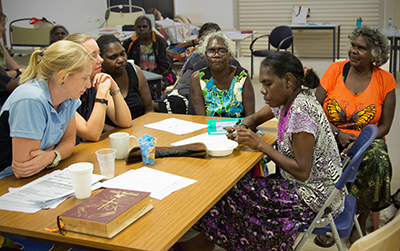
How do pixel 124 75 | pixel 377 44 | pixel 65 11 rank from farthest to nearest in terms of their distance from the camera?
pixel 65 11, pixel 124 75, pixel 377 44

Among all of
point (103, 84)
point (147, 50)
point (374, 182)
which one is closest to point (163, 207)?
point (103, 84)

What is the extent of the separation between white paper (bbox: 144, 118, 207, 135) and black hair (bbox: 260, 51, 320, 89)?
0.65 metres

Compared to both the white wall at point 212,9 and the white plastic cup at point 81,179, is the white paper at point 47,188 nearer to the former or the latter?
the white plastic cup at point 81,179

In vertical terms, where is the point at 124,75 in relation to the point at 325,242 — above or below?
above

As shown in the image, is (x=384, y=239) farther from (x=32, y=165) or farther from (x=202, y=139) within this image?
(x=32, y=165)

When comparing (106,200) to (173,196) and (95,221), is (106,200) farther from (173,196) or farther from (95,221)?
(173,196)

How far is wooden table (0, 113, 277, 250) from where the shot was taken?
1.21 m

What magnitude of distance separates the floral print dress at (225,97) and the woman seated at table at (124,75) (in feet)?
1.84

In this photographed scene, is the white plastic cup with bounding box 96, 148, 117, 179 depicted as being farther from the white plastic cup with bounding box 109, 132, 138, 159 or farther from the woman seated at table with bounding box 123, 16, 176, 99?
the woman seated at table with bounding box 123, 16, 176, 99

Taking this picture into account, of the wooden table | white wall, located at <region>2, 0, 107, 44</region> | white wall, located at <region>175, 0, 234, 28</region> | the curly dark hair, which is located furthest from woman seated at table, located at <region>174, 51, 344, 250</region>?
white wall, located at <region>175, 0, 234, 28</region>

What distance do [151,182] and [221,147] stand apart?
501mm

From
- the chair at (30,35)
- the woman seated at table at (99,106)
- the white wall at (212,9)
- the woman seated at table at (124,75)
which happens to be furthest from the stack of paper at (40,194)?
the white wall at (212,9)

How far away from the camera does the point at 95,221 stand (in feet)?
3.95

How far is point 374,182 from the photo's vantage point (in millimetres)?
2363
